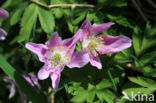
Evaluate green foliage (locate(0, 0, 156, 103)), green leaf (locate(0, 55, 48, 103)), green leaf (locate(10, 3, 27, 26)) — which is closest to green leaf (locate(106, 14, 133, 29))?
green foliage (locate(0, 0, 156, 103))

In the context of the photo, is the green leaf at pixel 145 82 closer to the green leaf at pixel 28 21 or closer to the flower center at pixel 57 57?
the flower center at pixel 57 57

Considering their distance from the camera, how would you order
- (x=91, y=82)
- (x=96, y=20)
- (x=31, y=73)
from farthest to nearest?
(x=31, y=73) < (x=96, y=20) < (x=91, y=82)

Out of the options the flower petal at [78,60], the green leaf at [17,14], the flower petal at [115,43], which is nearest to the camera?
the flower petal at [78,60]

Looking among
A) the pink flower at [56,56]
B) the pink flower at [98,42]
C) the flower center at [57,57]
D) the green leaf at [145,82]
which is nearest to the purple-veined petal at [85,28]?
the pink flower at [98,42]

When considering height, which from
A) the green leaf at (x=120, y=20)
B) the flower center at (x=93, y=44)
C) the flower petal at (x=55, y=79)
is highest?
the green leaf at (x=120, y=20)

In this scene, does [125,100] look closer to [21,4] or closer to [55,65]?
[55,65]

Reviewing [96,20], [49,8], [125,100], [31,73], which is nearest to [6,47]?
[31,73]

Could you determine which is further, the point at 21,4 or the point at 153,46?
the point at 21,4
